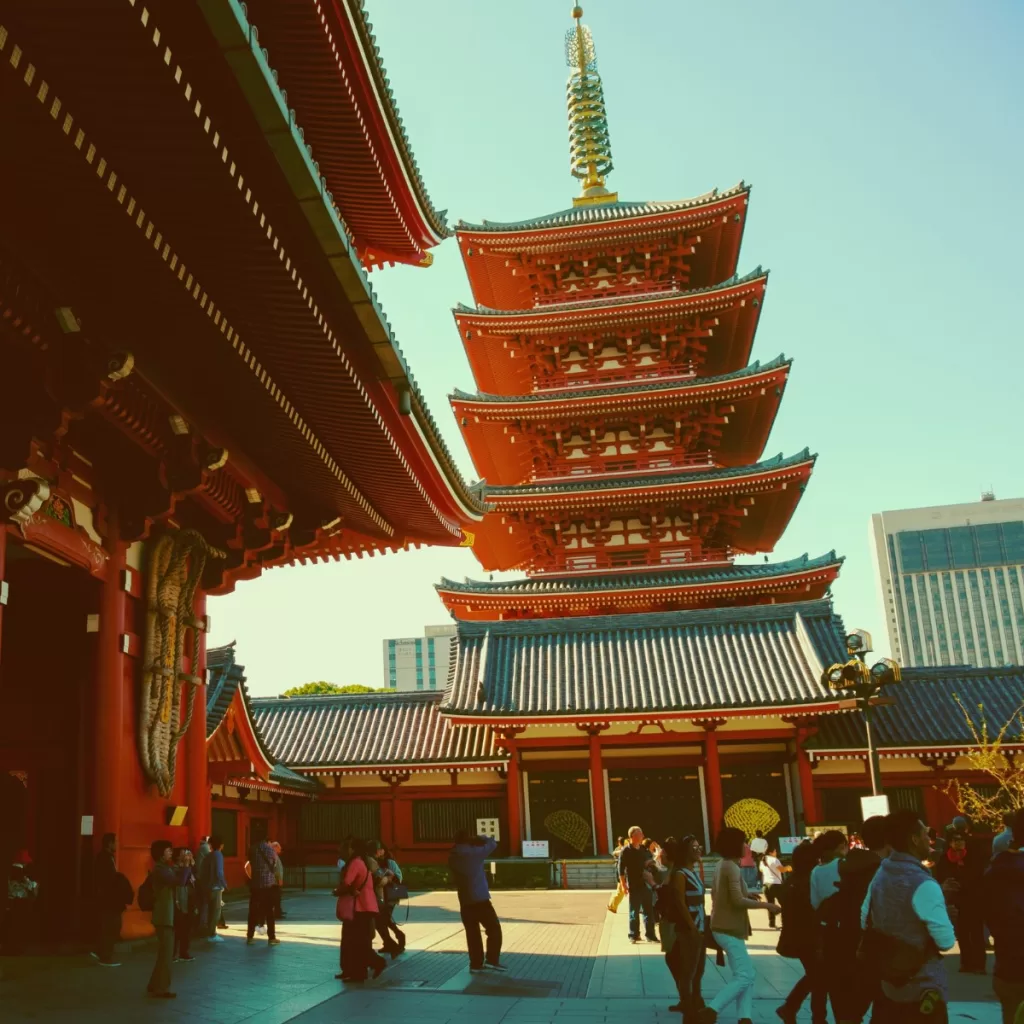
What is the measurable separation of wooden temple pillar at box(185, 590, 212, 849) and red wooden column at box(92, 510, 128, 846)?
174 centimetres

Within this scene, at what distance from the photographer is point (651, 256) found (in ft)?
114

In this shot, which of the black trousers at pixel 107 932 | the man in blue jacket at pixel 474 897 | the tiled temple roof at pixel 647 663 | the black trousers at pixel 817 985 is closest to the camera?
the black trousers at pixel 817 985

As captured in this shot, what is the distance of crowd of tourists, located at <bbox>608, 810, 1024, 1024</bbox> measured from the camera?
5.68 metres

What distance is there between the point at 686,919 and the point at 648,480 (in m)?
23.2

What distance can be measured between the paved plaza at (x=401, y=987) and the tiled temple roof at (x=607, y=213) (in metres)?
24.1

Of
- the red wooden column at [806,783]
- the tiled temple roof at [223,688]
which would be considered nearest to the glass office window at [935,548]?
the red wooden column at [806,783]

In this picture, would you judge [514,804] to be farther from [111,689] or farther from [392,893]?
[111,689]

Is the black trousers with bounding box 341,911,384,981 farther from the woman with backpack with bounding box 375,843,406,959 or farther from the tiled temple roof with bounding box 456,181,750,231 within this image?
the tiled temple roof with bounding box 456,181,750,231

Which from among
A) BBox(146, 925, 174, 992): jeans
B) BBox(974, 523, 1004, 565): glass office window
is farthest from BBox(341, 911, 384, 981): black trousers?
BBox(974, 523, 1004, 565): glass office window

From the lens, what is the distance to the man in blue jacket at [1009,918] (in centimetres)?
646

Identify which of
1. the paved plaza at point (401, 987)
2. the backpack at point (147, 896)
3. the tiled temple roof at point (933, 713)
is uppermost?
the tiled temple roof at point (933, 713)

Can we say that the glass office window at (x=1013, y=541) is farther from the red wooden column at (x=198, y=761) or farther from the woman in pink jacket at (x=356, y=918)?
the woman in pink jacket at (x=356, y=918)

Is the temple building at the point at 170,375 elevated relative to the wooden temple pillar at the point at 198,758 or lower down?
elevated

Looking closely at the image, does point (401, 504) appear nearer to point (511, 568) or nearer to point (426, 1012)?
point (426, 1012)
